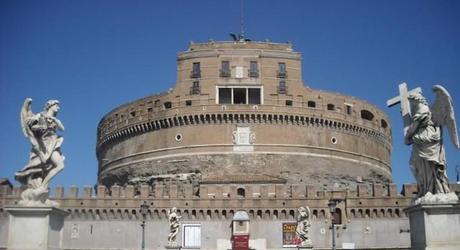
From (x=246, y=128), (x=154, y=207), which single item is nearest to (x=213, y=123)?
(x=246, y=128)

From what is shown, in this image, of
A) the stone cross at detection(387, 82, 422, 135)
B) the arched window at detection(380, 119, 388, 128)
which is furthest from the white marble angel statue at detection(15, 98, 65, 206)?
the arched window at detection(380, 119, 388, 128)

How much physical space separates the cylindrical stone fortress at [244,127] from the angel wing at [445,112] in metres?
36.9

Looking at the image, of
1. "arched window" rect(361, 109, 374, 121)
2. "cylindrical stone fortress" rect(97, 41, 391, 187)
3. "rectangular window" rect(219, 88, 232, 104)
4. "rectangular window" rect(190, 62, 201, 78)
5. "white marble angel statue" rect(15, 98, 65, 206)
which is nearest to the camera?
"white marble angel statue" rect(15, 98, 65, 206)

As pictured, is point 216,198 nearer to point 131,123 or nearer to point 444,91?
point 131,123

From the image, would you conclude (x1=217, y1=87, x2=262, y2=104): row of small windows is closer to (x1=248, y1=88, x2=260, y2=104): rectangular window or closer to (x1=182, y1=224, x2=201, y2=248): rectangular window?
(x1=248, y1=88, x2=260, y2=104): rectangular window

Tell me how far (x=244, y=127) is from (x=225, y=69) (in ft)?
17.8

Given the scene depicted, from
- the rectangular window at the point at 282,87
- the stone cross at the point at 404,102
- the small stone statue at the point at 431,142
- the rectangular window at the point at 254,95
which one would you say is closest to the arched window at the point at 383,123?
the rectangular window at the point at 282,87

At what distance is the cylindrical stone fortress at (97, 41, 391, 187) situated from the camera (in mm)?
47344

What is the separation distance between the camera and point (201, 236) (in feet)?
132

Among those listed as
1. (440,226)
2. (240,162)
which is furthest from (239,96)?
(440,226)

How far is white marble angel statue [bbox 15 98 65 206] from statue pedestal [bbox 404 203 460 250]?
17.0 ft

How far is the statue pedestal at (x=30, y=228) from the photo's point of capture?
8.11 meters

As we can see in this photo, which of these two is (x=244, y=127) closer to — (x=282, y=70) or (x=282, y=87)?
(x=282, y=87)

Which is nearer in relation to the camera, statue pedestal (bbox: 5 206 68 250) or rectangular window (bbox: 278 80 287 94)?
statue pedestal (bbox: 5 206 68 250)
